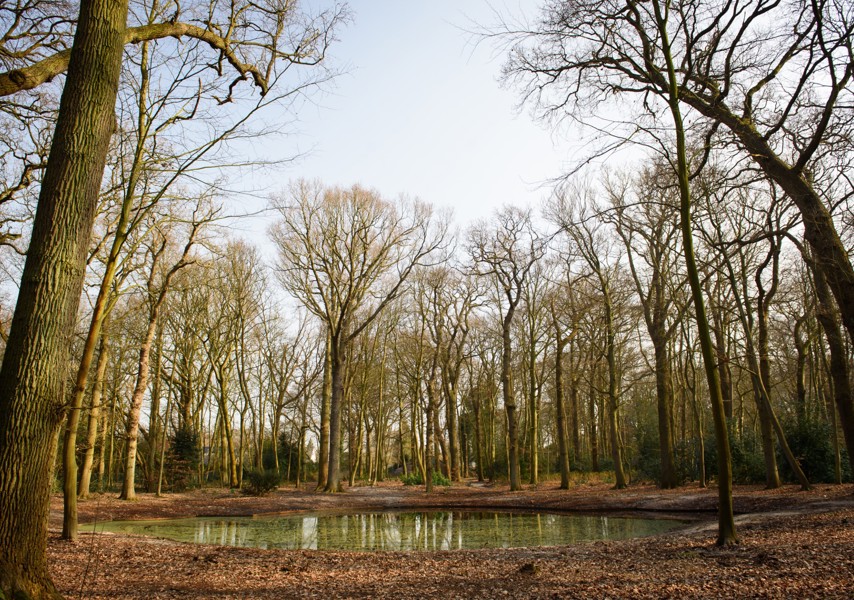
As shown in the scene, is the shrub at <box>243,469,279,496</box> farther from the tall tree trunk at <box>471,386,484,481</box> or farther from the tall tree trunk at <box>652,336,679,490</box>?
the tall tree trunk at <box>471,386,484,481</box>

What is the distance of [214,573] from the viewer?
6.70 meters

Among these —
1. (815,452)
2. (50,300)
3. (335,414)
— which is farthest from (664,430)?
(50,300)

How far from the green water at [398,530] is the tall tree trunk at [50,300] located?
687 cm

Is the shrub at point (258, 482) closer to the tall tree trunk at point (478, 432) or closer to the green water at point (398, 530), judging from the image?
the green water at point (398, 530)

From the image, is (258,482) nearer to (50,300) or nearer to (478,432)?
(478,432)

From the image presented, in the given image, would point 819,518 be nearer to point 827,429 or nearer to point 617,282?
point 827,429

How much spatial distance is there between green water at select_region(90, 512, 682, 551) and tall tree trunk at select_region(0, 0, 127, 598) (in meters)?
6.87

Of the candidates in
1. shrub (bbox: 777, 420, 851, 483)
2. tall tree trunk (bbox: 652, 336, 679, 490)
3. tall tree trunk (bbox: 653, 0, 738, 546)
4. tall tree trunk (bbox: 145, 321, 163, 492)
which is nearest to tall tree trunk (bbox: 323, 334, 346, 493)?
tall tree trunk (bbox: 145, 321, 163, 492)

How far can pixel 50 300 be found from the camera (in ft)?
14.5

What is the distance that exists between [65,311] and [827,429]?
67.1 ft

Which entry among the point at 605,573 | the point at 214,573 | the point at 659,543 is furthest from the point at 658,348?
the point at 214,573

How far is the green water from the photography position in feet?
35.9

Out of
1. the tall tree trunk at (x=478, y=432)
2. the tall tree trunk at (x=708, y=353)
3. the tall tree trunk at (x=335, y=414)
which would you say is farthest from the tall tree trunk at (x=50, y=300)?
the tall tree trunk at (x=478, y=432)

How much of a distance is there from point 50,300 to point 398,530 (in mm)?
11175
